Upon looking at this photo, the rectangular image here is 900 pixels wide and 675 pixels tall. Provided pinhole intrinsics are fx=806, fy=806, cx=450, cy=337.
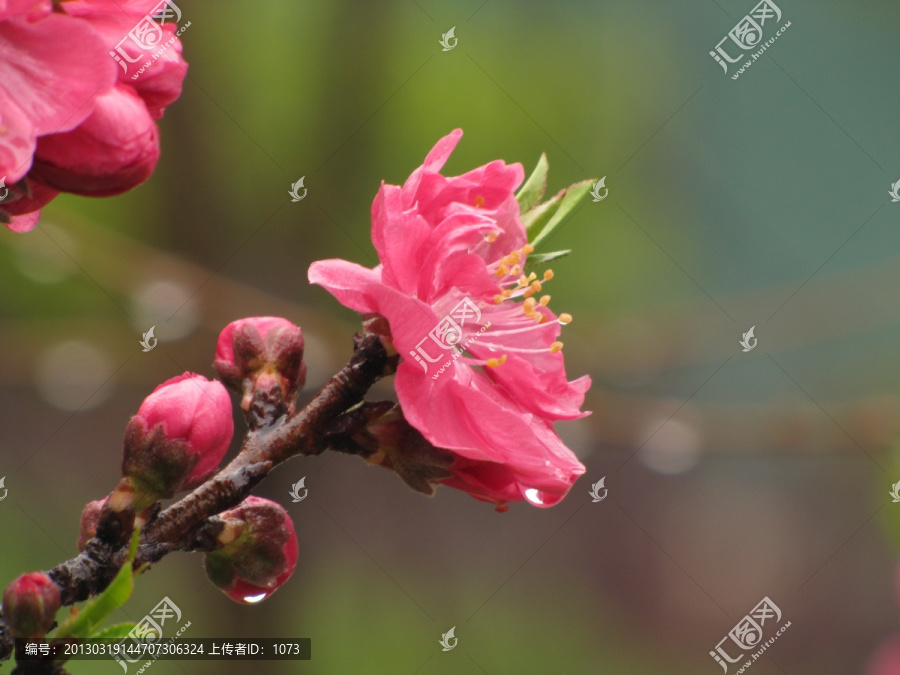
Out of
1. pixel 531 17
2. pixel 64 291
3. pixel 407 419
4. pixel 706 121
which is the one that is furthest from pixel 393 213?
pixel 706 121

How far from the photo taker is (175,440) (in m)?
0.61

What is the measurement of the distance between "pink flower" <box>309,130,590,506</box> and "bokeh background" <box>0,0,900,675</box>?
1780 millimetres

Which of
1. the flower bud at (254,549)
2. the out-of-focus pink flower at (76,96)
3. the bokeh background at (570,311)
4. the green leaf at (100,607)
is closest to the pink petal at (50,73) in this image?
the out-of-focus pink flower at (76,96)

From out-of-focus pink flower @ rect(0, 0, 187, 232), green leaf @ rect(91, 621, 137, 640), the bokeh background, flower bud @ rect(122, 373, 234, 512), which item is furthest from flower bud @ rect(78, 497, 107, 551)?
the bokeh background

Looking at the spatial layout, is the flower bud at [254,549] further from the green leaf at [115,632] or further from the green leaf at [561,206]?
the green leaf at [561,206]

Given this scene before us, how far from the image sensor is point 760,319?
3.06 meters

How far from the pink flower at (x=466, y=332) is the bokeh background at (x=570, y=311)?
5.84ft

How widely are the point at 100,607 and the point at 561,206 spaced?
0.44m

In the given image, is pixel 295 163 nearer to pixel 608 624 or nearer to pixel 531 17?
pixel 531 17

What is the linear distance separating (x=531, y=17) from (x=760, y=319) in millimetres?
1636

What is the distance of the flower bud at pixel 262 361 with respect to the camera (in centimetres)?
67

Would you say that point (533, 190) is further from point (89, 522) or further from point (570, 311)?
point (570, 311)

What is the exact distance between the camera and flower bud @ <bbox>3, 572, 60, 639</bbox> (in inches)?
18.2

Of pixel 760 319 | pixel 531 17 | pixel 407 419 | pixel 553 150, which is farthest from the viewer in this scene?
pixel 531 17
